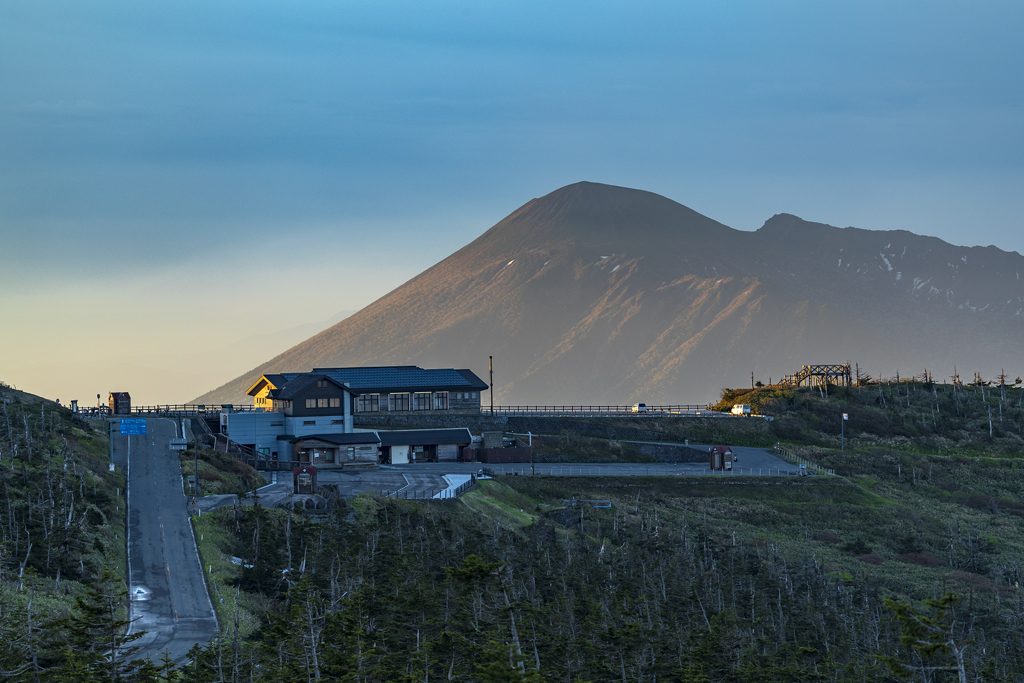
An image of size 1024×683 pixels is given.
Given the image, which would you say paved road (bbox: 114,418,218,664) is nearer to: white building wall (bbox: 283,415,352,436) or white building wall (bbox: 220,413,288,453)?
white building wall (bbox: 220,413,288,453)

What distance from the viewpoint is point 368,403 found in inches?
4577

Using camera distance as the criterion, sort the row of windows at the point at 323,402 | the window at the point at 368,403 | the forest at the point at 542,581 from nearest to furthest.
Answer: the forest at the point at 542,581, the row of windows at the point at 323,402, the window at the point at 368,403

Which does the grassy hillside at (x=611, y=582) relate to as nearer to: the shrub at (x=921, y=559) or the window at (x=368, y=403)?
the shrub at (x=921, y=559)

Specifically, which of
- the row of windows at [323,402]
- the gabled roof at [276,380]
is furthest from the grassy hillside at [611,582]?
the gabled roof at [276,380]

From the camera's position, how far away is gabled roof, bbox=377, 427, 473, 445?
99.3 meters

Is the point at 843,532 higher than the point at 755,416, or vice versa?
the point at 755,416

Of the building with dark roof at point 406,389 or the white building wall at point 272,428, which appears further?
the building with dark roof at point 406,389

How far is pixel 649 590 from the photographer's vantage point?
53.5m

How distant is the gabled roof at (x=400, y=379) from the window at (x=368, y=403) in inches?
29.8

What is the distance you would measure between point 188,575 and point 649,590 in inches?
979

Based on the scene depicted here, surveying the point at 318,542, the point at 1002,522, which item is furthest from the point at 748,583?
the point at 1002,522

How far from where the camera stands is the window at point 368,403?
116 meters

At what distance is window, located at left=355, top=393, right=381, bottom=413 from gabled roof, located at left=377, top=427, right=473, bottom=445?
1454 cm

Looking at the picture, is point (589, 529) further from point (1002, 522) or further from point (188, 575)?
point (1002, 522)
